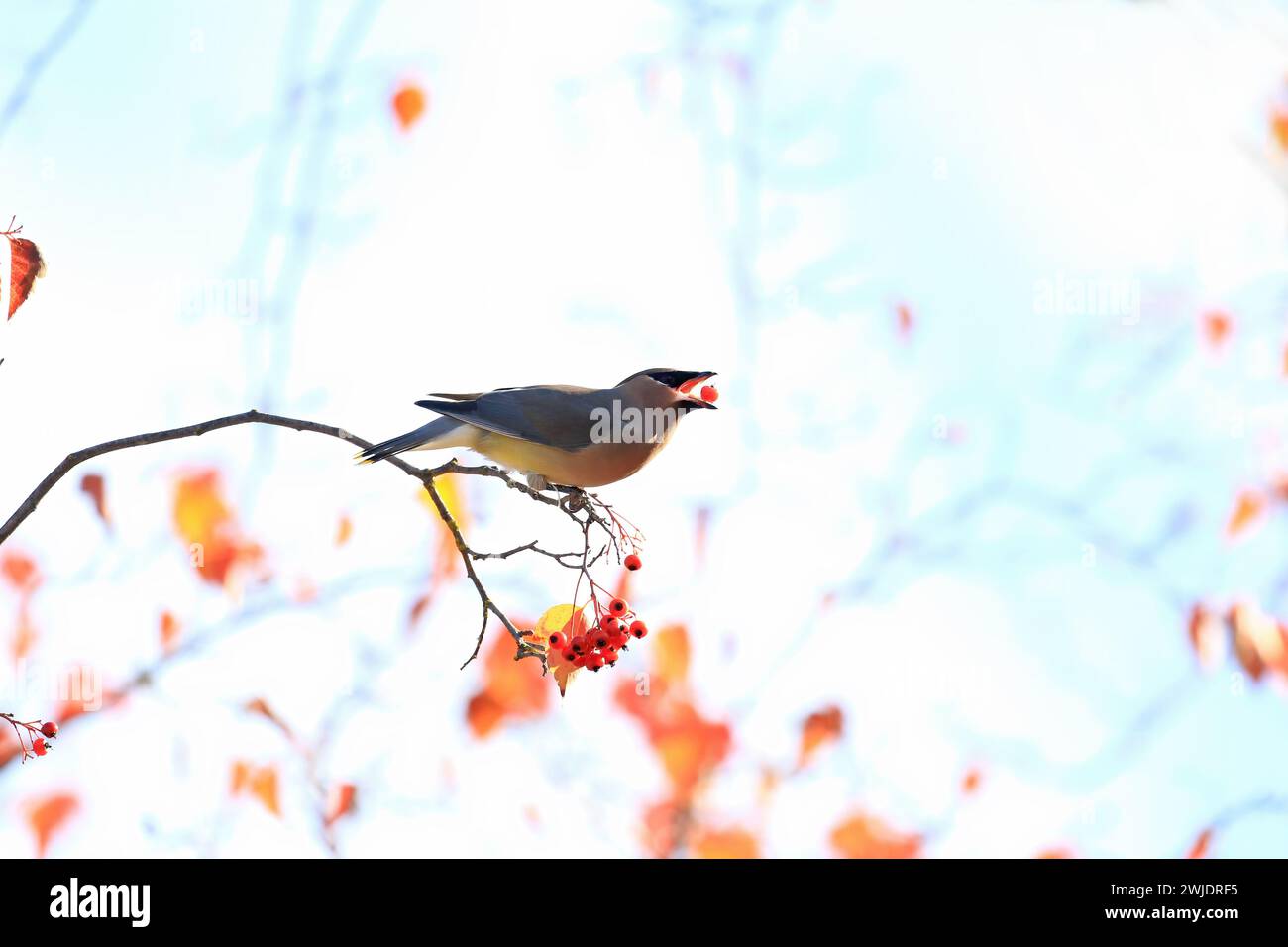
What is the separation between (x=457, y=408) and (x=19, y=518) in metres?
1.90

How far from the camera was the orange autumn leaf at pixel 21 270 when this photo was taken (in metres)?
1.95

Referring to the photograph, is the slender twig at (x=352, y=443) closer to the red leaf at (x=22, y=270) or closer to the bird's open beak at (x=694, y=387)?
the red leaf at (x=22, y=270)

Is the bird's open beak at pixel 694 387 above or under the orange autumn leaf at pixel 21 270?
above

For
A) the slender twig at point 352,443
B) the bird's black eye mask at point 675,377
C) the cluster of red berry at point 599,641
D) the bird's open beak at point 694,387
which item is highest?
the bird's black eye mask at point 675,377

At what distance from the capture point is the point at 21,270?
6.48 ft

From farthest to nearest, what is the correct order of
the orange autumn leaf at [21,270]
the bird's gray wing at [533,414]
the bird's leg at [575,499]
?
the bird's gray wing at [533,414] < the bird's leg at [575,499] < the orange autumn leaf at [21,270]

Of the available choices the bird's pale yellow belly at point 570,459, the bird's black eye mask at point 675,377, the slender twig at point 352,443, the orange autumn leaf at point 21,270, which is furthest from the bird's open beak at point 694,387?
the orange autumn leaf at point 21,270

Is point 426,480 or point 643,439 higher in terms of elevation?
point 643,439

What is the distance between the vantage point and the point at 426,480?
2736 mm

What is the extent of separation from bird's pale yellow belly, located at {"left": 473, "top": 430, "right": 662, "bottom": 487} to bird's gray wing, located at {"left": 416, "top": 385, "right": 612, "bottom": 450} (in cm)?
4

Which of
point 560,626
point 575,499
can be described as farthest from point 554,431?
point 560,626

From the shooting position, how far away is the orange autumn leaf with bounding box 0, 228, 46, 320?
1951 mm
